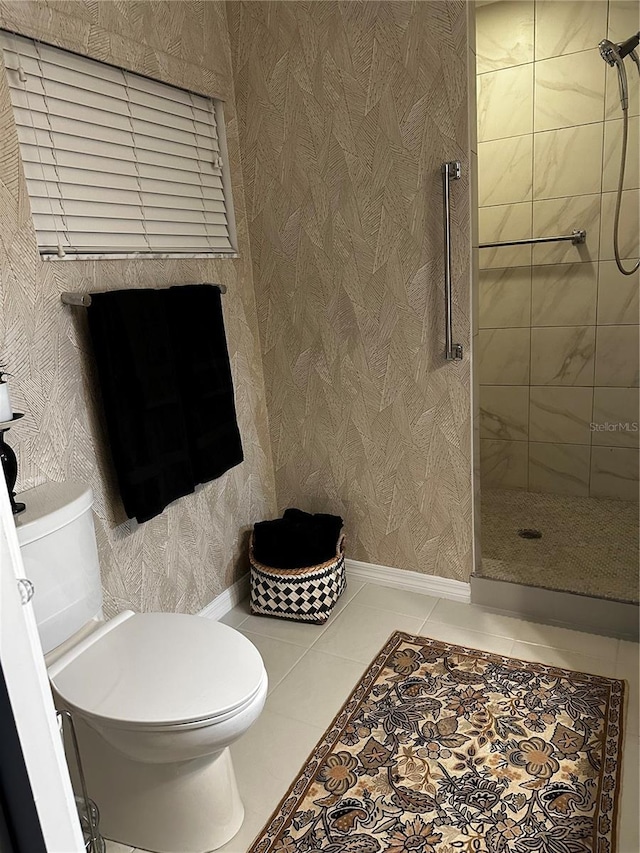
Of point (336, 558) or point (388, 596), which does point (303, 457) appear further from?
point (388, 596)

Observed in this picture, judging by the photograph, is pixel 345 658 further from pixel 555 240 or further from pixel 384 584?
pixel 555 240

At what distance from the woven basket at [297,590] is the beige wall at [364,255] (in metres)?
0.30

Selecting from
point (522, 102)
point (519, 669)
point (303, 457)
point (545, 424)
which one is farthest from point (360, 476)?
point (522, 102)

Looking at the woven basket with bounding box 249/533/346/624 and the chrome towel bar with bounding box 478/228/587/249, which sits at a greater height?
the chrome towel bar with bounding box 478/228/587/249

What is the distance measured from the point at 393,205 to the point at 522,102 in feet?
3.44

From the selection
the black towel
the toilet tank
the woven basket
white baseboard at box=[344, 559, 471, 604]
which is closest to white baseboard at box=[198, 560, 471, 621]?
white baseboard at box=[344, 559, 471, 604]

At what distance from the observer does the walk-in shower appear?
8.32 feet

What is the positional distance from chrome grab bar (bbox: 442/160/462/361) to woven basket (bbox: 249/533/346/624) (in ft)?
2.87

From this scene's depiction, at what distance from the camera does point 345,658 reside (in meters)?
2.08

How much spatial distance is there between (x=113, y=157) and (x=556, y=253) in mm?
1912

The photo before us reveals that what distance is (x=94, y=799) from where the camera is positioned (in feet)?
5.01

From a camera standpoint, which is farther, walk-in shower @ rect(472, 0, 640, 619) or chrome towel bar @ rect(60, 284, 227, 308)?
walk-in shower @ rect(472, 0, 640, 619)

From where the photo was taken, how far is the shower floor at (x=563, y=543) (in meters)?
2.20

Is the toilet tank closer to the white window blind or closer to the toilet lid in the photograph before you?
the toilet lid
